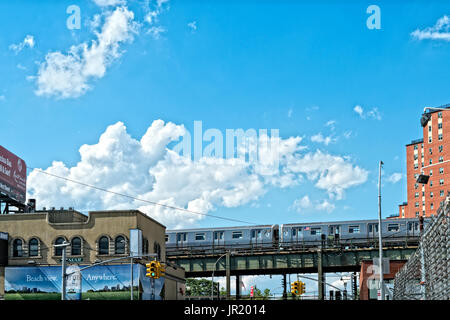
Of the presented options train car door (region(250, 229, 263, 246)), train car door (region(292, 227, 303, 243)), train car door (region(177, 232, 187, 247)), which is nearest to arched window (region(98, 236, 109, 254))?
train car door (region(177, 232, 187, 247))

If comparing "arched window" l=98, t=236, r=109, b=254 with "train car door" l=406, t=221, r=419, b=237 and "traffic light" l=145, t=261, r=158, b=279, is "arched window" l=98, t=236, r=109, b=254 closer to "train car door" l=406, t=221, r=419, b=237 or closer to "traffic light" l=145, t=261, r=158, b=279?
"traffic light" l=145, t=261, r=158, b=279

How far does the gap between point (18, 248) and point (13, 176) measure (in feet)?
40.7

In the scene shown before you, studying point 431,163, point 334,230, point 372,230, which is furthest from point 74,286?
point 431,163

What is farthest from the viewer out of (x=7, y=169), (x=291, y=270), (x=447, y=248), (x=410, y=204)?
(x=410, y=204)

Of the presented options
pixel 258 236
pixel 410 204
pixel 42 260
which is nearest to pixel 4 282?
pixel 42 260

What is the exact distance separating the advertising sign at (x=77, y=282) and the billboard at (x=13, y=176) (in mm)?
11243

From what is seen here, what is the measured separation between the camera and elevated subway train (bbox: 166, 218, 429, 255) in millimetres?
75750

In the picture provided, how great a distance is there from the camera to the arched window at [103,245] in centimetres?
6072

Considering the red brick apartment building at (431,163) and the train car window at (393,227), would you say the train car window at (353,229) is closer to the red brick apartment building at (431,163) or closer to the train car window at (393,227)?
the train car window at (393,227)

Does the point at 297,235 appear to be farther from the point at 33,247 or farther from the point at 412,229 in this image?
the point at 33,247

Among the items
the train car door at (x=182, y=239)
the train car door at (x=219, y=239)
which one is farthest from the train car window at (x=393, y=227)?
the train car door at (x=182, y=239)
